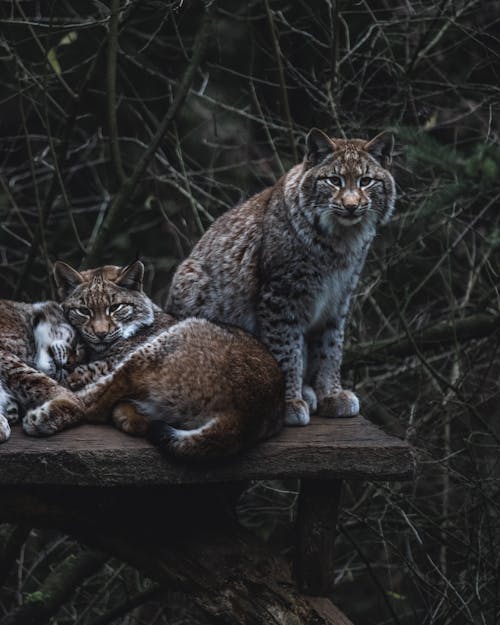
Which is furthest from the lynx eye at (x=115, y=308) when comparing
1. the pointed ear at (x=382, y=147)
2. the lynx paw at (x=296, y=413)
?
the pointed ear at (x=382, y=147)

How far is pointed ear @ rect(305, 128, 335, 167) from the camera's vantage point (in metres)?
4.43

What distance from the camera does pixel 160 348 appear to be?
379cm

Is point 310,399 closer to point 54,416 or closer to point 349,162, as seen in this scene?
point 349,162

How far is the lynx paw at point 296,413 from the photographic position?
404 cm

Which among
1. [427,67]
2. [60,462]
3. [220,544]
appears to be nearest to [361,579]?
[427,67]

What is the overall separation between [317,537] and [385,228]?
3200mm

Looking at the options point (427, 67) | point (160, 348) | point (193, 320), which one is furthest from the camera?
point (427, 67)

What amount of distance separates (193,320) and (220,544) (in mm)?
915

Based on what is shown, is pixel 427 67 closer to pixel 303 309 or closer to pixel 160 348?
pixel 303 309

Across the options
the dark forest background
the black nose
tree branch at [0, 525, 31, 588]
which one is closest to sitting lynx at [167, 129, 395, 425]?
the black nose

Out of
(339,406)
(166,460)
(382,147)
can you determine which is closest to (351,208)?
(382,147)

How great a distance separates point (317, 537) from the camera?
385 cm

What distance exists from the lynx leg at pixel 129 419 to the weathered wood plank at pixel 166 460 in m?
0.03

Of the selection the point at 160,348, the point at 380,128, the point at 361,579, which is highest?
the point at 380,128
